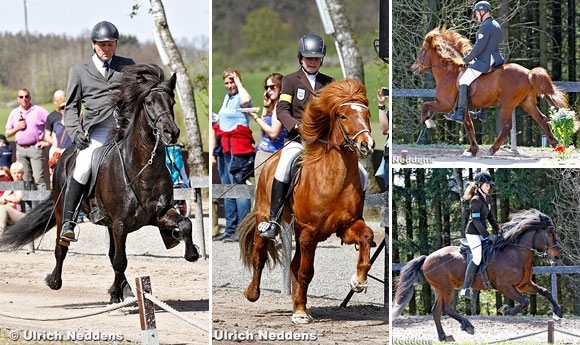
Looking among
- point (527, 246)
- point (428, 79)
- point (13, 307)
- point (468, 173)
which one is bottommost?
point (13, 307)

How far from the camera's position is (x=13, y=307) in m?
8.69

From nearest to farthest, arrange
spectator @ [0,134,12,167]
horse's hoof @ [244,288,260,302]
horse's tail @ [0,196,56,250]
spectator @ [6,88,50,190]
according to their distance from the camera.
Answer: horse's hoof @ [244,288,260,302] → horse's tail @ [0,196,56,250] → spectator @ [6,88,50,190] → spectator @ [0,134,12,167]

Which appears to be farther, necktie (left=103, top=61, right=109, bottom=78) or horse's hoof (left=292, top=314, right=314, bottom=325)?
necktie (left=103, top=61, right=109, bottom=78)

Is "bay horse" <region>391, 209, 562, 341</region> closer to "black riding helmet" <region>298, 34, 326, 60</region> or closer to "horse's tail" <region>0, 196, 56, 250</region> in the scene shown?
"black riding helmet" <region>298, 34, 326, 60</region>

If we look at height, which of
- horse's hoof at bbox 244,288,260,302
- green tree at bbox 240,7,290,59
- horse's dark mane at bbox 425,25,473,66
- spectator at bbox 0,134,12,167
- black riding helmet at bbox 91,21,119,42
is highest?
green tree at bbox 240,7,290,59

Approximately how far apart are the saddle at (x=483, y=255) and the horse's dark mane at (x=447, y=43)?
1125 millimetres

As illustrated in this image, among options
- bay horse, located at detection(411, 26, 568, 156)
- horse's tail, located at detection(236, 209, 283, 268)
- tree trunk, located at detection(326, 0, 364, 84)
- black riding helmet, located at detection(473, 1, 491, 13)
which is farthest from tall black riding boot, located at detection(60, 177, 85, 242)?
black riding helmet, located at detection(473, 1, 491, 13)

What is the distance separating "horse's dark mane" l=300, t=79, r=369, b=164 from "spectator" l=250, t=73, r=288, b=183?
491mm

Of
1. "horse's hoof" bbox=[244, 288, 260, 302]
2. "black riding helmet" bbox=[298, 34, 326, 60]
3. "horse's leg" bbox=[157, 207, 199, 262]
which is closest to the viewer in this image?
"black riding helmet" bbox=[298, 34, 326, 60]

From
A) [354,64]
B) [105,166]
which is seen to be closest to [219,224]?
[105,166]

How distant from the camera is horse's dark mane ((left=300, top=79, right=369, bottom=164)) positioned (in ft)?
23.5

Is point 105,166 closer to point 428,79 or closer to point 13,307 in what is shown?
point 13,307

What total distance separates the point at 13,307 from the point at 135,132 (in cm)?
173

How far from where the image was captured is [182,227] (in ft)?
25.8
